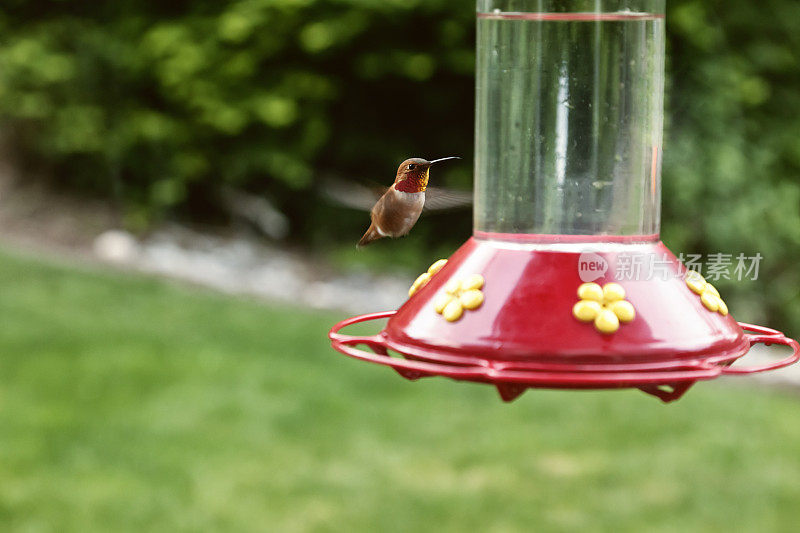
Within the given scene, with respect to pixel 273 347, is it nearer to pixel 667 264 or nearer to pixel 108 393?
pixel 108 393

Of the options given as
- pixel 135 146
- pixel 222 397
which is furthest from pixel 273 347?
pixel 135 146

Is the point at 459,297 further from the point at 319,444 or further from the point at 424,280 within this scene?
the point at 319,444

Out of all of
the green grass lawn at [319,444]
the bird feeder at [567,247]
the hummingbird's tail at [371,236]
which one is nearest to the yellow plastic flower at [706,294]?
the bird feeder at [567,247]

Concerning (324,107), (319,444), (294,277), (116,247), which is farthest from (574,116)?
(116,247)

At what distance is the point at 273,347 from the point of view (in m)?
7.27

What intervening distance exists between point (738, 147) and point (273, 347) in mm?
3646

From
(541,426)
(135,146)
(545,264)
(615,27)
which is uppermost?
(615,27)

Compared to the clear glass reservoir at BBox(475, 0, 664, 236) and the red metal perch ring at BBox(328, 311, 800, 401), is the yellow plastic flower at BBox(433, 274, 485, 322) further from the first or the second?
the clear glass reservoir at BBox(475, 0, 664, 236)

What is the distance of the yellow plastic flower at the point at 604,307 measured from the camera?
2.14 meters

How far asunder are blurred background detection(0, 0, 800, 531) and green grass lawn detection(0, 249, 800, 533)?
0.02 metres

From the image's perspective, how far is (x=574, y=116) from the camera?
8.28 feet

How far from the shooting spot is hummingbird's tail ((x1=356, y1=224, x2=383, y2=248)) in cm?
279

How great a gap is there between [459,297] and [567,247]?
27 cm

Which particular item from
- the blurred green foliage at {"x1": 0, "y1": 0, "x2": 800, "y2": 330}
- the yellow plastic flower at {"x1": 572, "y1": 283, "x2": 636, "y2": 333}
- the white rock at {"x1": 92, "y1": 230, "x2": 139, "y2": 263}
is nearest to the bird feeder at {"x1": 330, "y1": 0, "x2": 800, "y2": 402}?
the yellow plastic flower at {"x1": 572, "y1": 283, "x2": 636, "y2": 333}
